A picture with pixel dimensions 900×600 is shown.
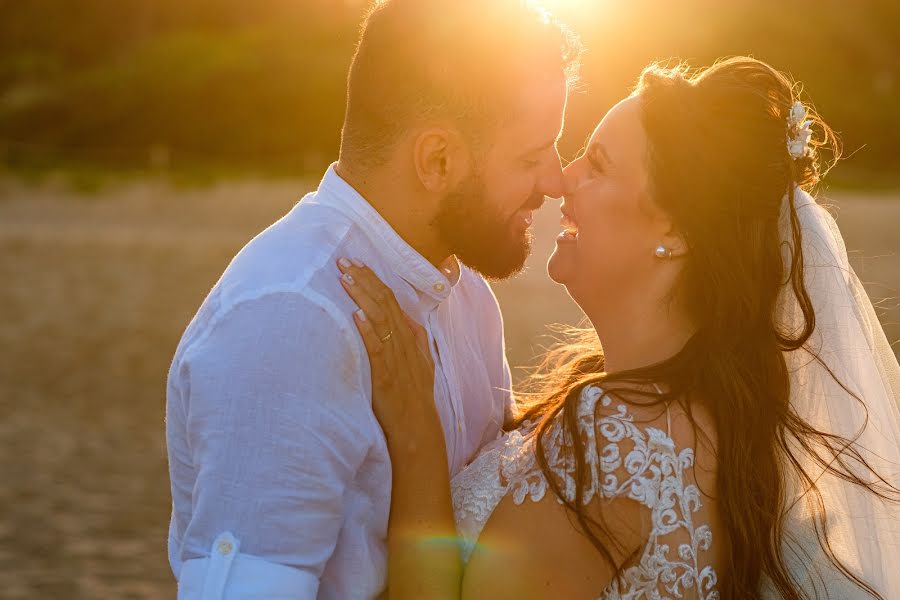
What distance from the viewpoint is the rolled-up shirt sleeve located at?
279 centimetres

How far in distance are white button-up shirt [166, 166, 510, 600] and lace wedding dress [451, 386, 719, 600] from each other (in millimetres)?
454

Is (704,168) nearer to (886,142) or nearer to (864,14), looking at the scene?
(886,142)

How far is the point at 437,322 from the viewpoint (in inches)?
137

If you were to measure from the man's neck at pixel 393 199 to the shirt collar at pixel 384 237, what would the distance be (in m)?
0.03

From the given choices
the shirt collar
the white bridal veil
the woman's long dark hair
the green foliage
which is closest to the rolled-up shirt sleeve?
the shirt collar

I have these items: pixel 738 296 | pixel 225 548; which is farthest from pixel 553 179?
pixel 225 548

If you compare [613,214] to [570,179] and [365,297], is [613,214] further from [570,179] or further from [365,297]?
[365,297]

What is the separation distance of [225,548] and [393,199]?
107 centimetres

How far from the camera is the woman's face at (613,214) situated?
3545 mm

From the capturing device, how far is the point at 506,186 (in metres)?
3.37

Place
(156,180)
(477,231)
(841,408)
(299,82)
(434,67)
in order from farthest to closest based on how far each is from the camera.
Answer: (299,82), (156,180), (841,408), (477,231), (434,67)

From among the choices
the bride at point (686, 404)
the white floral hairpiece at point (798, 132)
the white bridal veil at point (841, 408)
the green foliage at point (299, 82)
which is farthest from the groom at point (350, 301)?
the green foliage at point (299, 82)

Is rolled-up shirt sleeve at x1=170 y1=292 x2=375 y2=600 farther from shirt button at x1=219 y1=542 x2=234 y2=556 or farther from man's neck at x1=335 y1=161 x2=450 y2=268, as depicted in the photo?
man's neck at x1=335 y1=161 x2=450 y2=268

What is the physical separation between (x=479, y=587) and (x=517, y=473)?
0.35 meters
